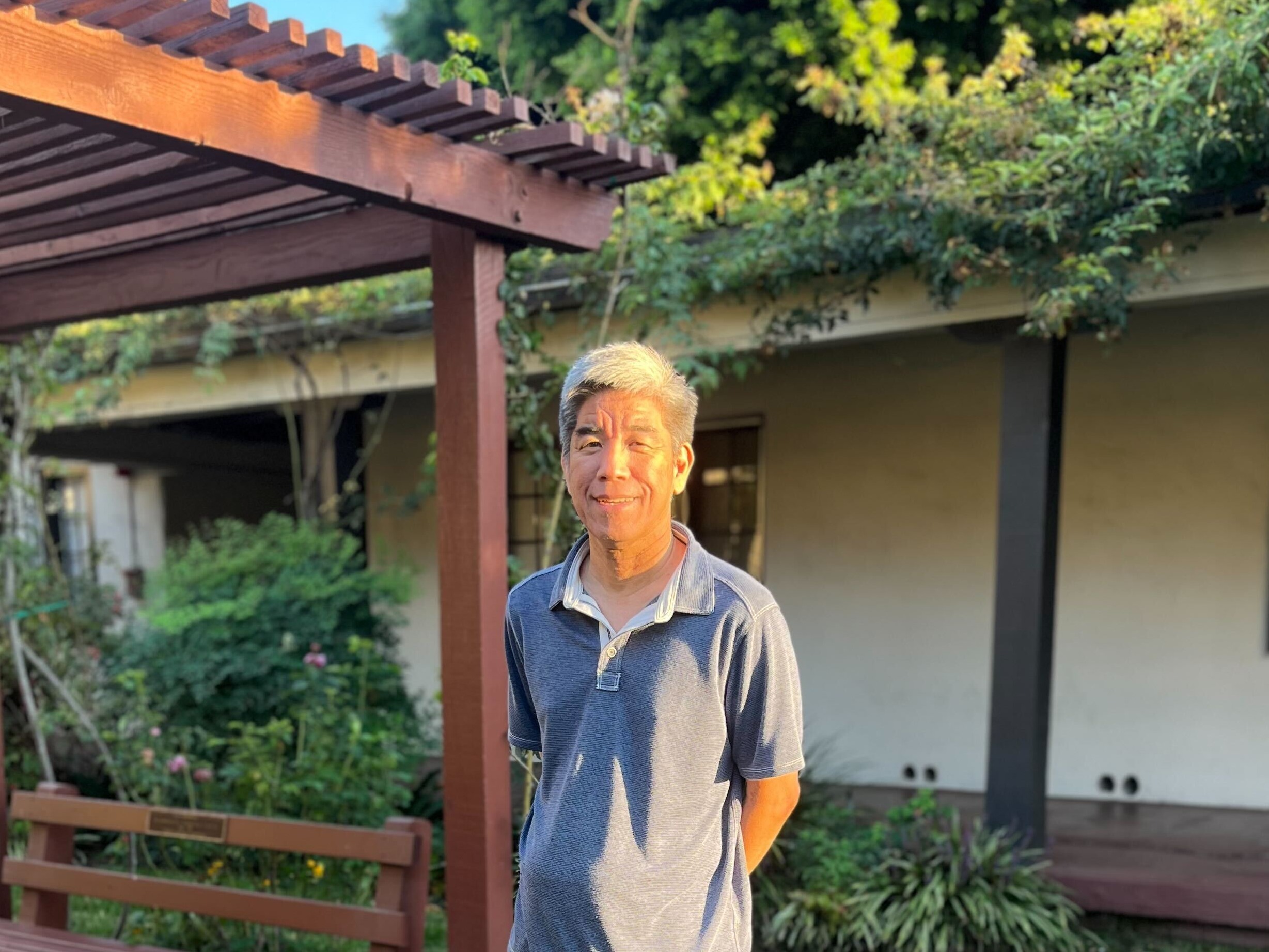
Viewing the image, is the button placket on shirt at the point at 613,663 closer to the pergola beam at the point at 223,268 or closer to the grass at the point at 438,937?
the pergola beam at the point at 223,268

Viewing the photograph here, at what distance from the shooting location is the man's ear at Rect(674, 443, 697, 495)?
1.84 m

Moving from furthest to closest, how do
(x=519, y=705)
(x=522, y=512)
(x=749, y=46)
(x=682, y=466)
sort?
(x=749, y=46) → (x=522, y=512) → (x=519, y=705) → (x=682, y=466)

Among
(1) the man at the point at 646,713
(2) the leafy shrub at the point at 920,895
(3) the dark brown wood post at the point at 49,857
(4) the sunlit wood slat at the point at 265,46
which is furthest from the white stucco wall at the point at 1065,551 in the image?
(4) the sunlit wood slat at the point at 265,46

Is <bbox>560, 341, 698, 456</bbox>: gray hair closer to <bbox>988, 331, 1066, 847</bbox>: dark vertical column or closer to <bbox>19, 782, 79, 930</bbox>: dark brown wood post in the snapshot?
<bbox>19, 782, 79, 930</bbox>: dark brown wood post

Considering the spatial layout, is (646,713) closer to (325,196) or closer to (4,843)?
Answer: (325,196)

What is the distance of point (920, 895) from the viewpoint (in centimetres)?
429

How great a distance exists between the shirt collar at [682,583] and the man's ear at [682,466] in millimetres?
93

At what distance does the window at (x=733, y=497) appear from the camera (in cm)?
710

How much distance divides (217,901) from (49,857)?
0.73 metres

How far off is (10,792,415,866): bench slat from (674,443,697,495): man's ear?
1692 millimetres

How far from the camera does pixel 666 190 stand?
5.85 m

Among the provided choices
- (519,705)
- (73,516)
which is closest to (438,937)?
(519,705)

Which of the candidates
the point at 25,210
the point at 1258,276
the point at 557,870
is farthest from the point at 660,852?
the point at 1258,276

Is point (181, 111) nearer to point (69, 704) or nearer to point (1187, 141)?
point (1187, 141)
